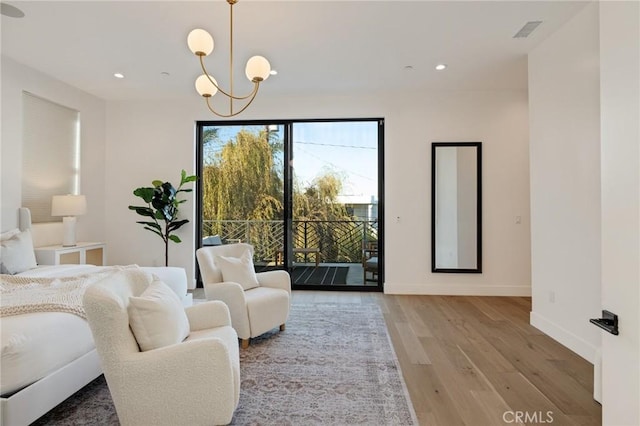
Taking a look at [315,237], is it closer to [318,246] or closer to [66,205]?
[318,246]

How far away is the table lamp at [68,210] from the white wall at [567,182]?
549 cm

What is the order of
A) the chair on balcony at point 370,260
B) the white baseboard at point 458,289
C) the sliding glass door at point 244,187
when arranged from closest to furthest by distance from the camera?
the white baseboard at point 458,289
the chair on balcony at point 370,260
the sliding glass door at point 244,187

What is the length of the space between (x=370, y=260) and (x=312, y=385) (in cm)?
297

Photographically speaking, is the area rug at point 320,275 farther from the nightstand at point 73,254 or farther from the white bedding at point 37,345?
the white bedding at point 37,345

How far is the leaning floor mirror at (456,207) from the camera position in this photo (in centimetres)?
484

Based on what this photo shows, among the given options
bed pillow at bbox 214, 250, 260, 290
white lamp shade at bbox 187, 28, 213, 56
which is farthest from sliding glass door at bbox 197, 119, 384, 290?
white lamp shade at bbox 187, 28, 213, 56

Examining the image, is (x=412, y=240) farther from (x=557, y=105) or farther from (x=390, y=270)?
(x=557, y=105)

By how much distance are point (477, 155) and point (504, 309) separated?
2.18 metres

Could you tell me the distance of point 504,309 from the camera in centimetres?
414

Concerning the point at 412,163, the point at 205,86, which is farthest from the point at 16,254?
the point at 412,163

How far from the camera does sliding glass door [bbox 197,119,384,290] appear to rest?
16.8ft

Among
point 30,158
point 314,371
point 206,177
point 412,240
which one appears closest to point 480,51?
point 412,240

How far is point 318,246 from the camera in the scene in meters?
5.20

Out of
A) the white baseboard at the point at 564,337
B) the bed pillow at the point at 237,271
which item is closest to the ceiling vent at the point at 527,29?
the white baseboard at the point at 564,337
